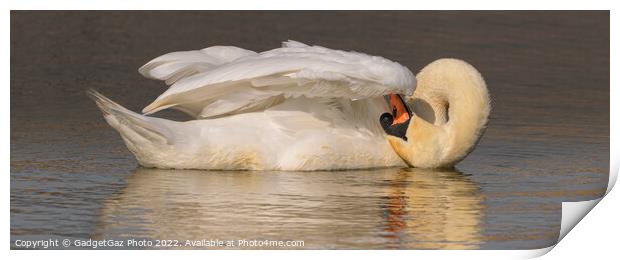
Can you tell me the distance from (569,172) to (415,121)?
3.48 ft

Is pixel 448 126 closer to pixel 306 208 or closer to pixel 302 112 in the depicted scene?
pixel 302 112

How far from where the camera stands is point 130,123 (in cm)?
1111

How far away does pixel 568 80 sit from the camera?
15430mm

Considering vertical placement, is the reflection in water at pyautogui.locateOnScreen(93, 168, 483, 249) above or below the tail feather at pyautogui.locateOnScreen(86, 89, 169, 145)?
below

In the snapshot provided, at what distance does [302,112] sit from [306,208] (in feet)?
4.62

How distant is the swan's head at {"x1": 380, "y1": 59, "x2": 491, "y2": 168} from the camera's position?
11.7 metres

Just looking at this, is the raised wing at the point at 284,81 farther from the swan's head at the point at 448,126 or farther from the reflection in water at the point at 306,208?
the swan's head at the point at 448,126

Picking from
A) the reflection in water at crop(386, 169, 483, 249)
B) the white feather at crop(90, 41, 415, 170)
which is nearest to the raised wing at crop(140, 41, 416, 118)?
the white feather at crop(90, 41, 415, 170)

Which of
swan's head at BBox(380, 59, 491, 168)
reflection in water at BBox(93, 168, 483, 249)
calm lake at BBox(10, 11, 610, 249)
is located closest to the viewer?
reflection in water at BBox(93, 168, 483, 249)

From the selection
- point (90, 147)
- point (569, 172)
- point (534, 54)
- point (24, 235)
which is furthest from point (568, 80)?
point (24, 235)

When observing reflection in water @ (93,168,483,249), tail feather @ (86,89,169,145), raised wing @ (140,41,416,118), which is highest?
raised wing @ (140,41,416,118)

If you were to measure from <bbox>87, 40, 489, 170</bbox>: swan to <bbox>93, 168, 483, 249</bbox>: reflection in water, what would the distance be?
0.12 meters

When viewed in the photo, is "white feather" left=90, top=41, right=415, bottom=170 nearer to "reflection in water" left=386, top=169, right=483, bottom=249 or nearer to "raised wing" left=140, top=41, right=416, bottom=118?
"raised wing" left=140, top=41, right=416, bottom=118

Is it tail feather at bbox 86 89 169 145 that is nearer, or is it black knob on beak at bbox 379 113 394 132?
tail feather at bbox 86 89 169 145
